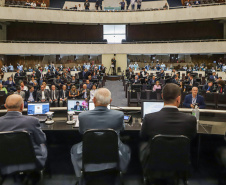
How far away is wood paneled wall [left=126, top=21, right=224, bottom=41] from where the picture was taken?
78.5ft

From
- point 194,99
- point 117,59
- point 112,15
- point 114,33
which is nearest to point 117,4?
point 114,33

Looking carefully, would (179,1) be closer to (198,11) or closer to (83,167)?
(198,11)

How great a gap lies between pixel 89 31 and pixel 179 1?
34.1 ft

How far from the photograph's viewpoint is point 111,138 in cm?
234

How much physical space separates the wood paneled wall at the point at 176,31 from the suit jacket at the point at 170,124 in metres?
23.0

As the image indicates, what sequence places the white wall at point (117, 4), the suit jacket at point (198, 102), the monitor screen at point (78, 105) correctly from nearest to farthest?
the monitor screen at point (78, 105) < the suit jacket at point (198, 102) < the white wall at point (117, 4)

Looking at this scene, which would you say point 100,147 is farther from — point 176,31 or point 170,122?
point 176,31

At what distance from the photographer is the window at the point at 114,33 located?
24.8 m

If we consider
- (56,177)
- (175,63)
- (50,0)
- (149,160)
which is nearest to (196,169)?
(149,160)

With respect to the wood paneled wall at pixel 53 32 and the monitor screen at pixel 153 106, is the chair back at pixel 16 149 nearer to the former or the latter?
the monitor screen at pixel 153 106

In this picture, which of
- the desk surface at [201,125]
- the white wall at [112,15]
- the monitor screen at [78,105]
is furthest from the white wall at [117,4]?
the monitor screen at [78,105]

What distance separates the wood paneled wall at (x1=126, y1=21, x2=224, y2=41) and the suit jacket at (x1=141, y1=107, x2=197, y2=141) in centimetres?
2301

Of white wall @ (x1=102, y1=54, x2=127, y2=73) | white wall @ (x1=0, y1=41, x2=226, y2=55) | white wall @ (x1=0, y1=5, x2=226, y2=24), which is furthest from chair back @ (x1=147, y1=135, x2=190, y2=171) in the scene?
white wall @ (x1=102, y1=54, x2=127, y2=73)

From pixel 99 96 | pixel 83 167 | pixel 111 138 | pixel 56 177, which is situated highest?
pixel 99 96
